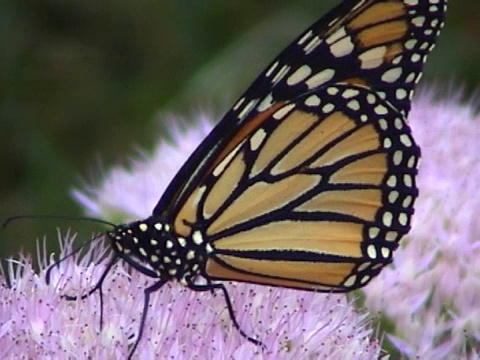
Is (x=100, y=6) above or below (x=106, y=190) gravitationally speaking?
above

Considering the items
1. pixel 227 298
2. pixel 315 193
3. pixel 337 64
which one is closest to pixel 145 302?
pixel 227 298

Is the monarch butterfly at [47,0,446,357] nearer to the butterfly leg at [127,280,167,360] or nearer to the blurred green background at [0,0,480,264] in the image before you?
the butterfly leg at [127,280,167,360]

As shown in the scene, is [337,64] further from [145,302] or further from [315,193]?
[145,302]

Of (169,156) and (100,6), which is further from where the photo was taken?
(100,6)

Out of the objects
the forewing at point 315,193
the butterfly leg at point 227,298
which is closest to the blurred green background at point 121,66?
the forewing at point 315,193

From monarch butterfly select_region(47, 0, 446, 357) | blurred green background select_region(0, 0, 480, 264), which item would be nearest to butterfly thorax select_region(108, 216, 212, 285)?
monarch butterfly select_region(47, 0, 446, 357)

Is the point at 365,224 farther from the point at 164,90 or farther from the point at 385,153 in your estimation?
the point at 164,90

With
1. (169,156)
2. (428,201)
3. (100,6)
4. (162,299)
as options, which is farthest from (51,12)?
(162,299)
